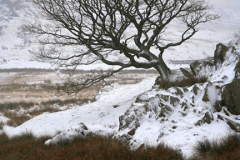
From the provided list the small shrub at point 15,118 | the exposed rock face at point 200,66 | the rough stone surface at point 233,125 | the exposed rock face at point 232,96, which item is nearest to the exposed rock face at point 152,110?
the exposed rock face at point 232,96

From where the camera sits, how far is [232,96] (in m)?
3.68

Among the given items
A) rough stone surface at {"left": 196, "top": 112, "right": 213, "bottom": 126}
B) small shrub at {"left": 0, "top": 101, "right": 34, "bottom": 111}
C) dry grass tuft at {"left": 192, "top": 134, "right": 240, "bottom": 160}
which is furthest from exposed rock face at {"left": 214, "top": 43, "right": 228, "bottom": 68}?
small shrub at {"left": 0, "top": 101, "right": 34, "bottom": 111}

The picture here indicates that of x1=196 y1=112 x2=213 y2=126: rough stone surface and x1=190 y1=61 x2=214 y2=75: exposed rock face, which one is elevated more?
x1=190 y1=61 x2=214 y2=75: exposed rock face

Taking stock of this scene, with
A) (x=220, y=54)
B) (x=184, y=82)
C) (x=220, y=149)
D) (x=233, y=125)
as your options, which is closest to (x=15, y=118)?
(x=184, y=82)

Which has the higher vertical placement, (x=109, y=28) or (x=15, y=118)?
(x=109, y=28)

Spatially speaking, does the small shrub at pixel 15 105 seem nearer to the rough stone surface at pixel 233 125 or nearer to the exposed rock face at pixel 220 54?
the exposed rock face at pixel 220 54

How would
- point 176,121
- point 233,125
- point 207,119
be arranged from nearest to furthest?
point 233,125
point 207,119
point 176,121

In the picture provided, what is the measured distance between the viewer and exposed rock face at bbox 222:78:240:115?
3.58m

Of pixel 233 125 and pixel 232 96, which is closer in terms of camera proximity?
pixel 233 125

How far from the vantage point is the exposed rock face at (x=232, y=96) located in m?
3.58

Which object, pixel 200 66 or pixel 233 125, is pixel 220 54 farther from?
pixel 233 125

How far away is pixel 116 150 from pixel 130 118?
64.1 inches

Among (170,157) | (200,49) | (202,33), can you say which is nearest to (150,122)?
(170,157)

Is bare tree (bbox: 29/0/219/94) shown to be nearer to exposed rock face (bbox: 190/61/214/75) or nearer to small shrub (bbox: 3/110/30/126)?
exposed rock face (bbox: 190/61/214/75)
